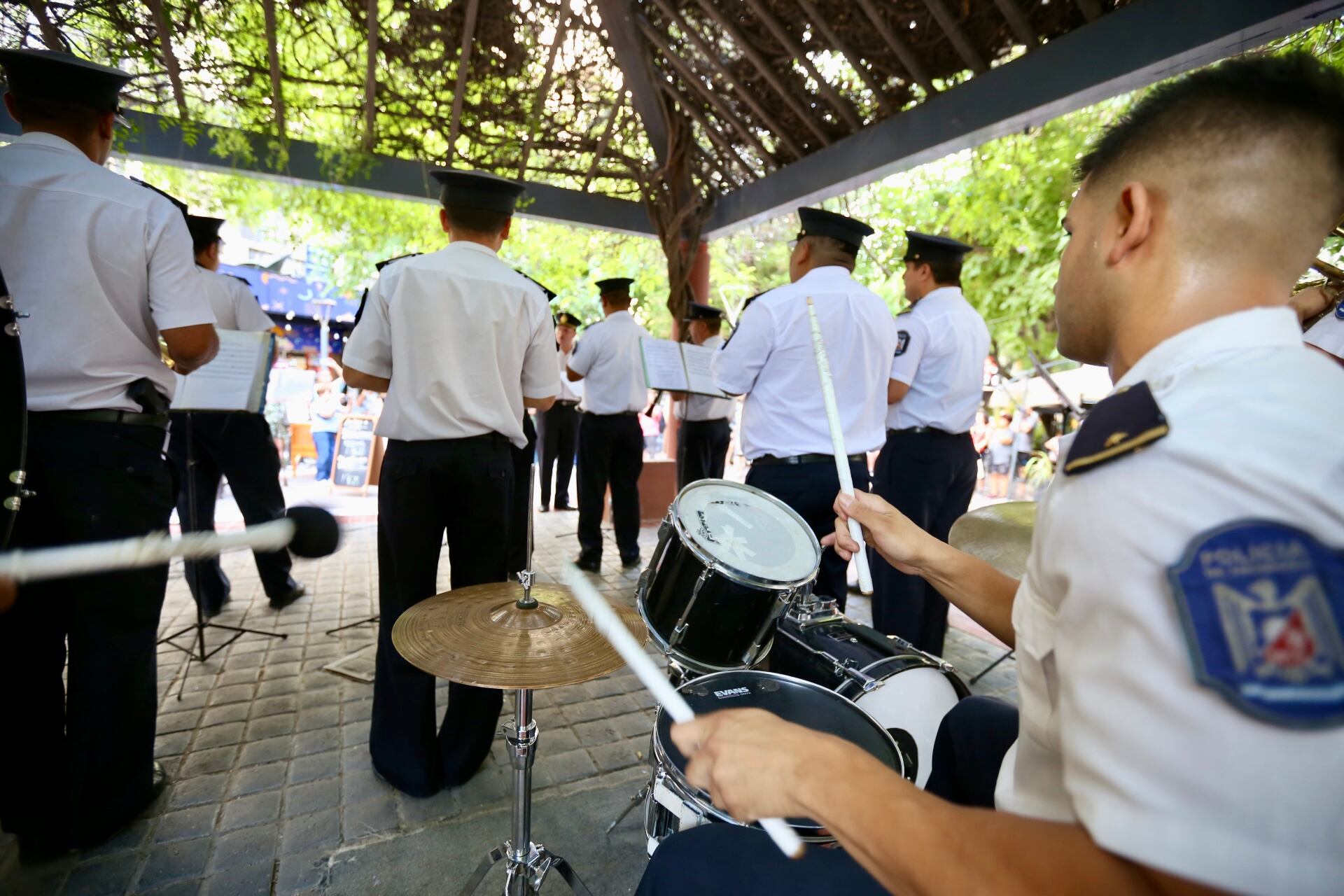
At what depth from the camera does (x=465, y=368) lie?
2523 millimetres

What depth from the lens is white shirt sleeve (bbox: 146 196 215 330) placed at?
2.05 m

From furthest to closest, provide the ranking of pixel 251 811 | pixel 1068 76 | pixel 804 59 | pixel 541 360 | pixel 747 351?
1. pixel 804 59
2. pixel 1068 76
3. pixel 747 351
4. pixel 541 360
5. pixel 251 811

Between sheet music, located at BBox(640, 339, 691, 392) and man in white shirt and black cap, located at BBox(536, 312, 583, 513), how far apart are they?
2.24 metres

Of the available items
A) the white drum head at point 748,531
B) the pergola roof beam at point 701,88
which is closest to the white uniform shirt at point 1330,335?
the white drum head at point 748,531

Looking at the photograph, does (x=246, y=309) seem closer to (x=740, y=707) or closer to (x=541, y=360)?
(x=541, y=360)

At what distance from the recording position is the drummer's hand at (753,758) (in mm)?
856

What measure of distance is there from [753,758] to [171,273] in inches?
93.0

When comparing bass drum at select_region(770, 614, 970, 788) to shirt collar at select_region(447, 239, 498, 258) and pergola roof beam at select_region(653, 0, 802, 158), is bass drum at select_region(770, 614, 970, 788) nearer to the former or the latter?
shirt collar at select_region(447, 239, 498, 258)

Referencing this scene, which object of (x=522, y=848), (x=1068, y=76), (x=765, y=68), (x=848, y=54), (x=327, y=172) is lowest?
(x=522, y=848)

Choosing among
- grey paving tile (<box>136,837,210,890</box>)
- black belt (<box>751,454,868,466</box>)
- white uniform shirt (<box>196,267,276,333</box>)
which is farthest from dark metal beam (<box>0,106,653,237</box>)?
grey paving tile (<box>136,837,210,890</box>)

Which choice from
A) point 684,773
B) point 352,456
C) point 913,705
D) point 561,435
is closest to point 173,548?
point 684,773

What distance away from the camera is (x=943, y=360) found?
12.0 feet

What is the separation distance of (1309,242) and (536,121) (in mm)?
6226

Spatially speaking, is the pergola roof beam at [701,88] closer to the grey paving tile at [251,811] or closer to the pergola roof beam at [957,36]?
the pergola roof beam at [957,36]
